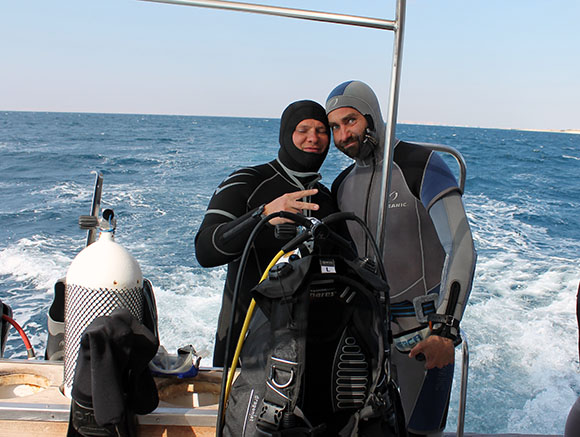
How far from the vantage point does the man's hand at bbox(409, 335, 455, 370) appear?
1.46 m

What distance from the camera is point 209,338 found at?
17.4ft

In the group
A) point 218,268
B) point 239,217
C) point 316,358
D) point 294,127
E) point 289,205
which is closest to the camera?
point 316,358

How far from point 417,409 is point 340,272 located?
3.70 feet

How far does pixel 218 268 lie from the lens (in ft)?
22.9

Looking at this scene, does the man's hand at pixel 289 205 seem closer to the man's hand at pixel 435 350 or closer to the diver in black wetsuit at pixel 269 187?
the diver in black wetsuit at pixel 269 187

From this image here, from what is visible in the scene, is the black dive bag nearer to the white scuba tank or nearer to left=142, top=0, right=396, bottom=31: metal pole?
the white scuba tank

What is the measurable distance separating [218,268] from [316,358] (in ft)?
19.6

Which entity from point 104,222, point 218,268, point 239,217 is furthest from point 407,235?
point 218,268

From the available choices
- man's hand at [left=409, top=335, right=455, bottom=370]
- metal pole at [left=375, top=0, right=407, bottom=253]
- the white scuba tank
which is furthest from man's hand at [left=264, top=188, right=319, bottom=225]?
man's hand at [left=409, top=335, right=455, bottom=370]

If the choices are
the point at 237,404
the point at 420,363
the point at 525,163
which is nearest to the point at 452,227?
the point at 420,363

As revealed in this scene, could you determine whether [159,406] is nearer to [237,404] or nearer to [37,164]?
[237,404]

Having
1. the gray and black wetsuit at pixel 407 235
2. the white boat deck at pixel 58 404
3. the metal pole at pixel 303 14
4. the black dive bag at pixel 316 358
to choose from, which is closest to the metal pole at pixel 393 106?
the metal pole at pixel 303 14

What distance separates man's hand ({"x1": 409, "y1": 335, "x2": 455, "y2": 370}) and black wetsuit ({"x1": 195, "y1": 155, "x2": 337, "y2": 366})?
23.5 inches

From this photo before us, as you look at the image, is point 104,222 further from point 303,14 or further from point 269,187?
point 269,187
